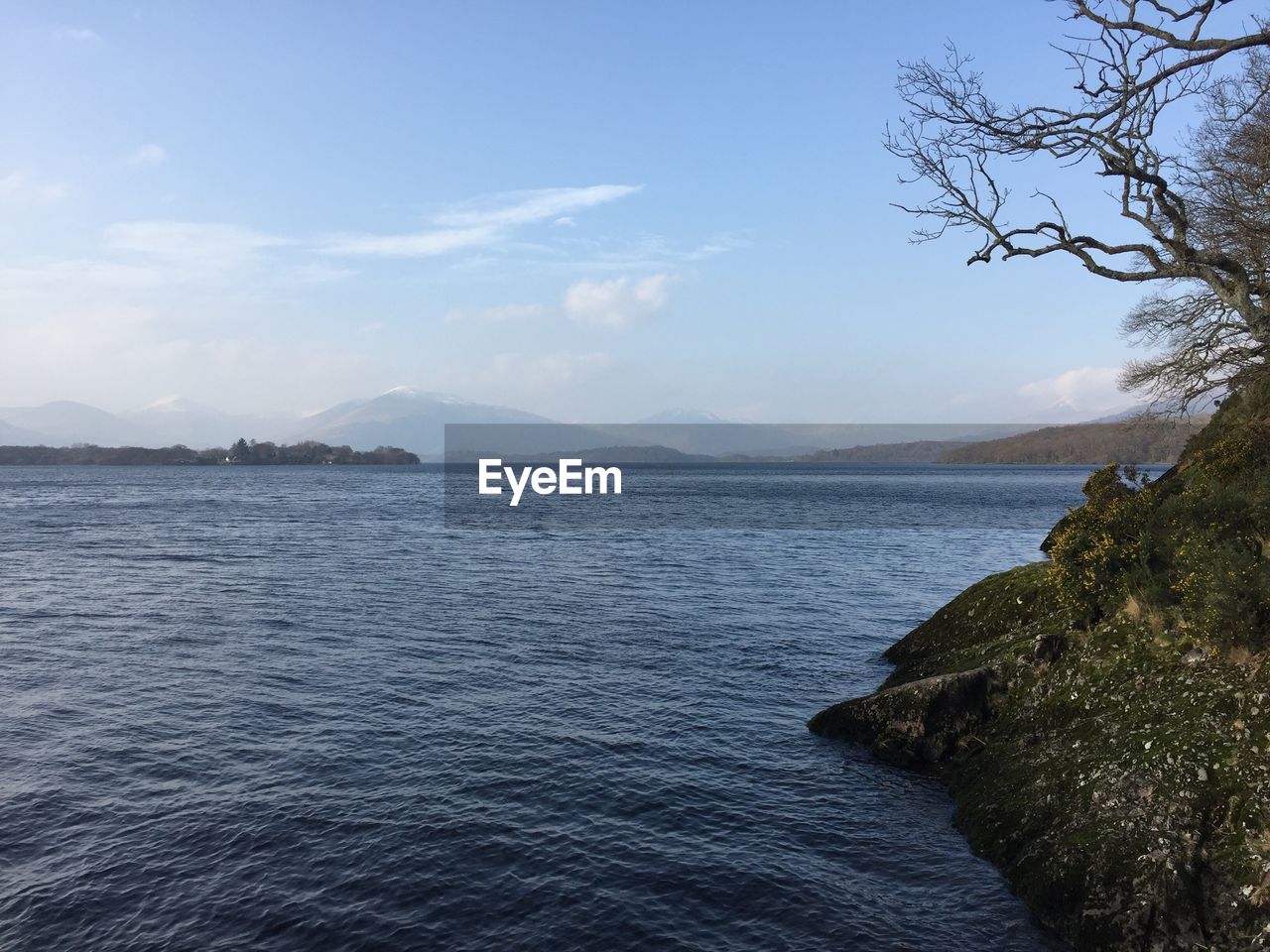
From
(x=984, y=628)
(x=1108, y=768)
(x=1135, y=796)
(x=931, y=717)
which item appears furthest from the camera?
(x=984, y=628)

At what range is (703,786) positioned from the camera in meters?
17.4

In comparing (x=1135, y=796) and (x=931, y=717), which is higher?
(x=1135, y=796)

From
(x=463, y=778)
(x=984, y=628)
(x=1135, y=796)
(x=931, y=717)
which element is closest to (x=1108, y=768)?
(x=1135, y=796)

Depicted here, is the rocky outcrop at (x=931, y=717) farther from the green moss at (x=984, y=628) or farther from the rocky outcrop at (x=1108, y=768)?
the green moss at (x=984, y=628)

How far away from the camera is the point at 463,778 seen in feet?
57.8

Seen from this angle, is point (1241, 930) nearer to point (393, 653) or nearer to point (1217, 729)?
point (1217, 729)

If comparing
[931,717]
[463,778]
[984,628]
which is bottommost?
[463,778]

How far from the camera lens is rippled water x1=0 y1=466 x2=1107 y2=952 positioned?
12664 millimetres

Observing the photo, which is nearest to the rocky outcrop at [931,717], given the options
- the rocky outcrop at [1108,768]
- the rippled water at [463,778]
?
the rocky outcrop at [1108,768]

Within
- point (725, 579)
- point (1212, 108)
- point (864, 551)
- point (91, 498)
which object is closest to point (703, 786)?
point (1212, 108)

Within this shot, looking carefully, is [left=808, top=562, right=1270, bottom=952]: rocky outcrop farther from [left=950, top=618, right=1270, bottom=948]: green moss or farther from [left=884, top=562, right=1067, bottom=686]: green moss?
[left=884, top=562, right=1067, bottom=686]: green moss

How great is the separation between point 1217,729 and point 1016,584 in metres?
10.9

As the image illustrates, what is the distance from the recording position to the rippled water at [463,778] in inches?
499

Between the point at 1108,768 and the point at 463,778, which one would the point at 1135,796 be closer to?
the point at 1108,768
